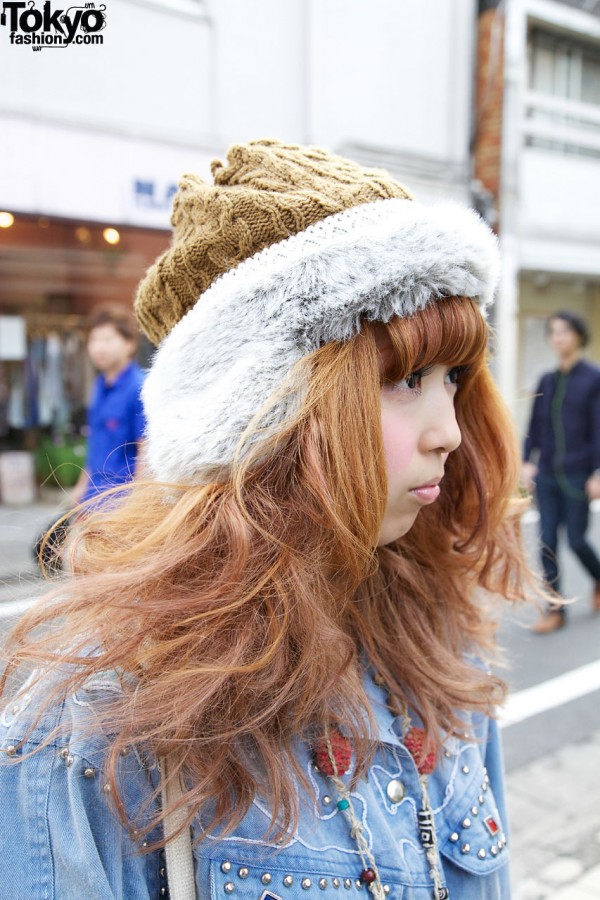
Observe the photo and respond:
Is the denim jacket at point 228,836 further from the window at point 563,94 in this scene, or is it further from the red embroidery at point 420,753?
the window at point 563,94

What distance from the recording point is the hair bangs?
1.02m

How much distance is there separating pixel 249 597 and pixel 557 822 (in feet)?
7.74

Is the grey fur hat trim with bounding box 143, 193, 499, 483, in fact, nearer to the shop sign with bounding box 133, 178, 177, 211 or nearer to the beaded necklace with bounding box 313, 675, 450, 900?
the beaded necklace with bounding box 313, 675, 450, 900

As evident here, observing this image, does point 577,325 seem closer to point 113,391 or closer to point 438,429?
point 113,391

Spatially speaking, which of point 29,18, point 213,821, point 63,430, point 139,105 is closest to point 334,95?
point 139,105

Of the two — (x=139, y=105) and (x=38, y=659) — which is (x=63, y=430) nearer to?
(x=139, y=105)

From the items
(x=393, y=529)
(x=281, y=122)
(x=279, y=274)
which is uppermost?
(x=281, y=122)

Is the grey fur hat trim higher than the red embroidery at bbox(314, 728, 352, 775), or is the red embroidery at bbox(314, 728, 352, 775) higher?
the grey fur hat trim

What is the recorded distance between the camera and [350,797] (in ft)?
3.38

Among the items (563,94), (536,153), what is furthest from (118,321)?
(563,94)

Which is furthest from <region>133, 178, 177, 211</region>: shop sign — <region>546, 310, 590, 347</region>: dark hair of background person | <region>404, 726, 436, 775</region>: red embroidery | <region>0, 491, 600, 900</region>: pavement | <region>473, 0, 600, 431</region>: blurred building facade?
<region>404, 726, 436, 775</region>: red embroidery
